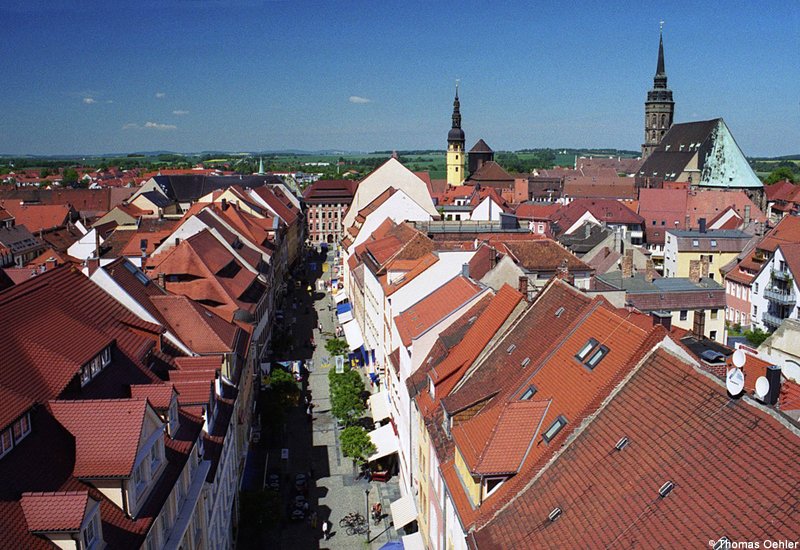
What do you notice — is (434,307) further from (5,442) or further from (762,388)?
(5,442)

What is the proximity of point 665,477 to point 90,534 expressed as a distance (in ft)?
39.6

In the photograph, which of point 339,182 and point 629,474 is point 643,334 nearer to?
point 629,474

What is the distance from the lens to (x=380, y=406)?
4525 centimetres

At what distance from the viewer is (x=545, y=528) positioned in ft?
54.6

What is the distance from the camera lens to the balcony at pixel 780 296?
193ft

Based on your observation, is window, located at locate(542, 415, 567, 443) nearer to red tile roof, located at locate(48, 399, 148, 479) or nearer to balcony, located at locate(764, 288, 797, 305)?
red tile roof, located at locate(48, 399, 148, 479)

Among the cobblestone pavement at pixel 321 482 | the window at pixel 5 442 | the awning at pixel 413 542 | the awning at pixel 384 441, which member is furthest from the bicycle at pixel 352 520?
the window at pixel 5 442

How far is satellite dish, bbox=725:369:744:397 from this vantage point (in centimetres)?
1457

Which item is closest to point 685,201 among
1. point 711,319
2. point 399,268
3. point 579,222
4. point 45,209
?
point 579,222

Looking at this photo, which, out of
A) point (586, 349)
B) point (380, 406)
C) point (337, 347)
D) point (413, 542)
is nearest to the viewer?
point (586, 349)

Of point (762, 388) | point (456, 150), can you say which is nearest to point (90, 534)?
point (762, 388)

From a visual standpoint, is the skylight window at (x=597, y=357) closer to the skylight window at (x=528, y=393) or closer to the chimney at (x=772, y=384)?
the skylight window at (x=528, y=393)

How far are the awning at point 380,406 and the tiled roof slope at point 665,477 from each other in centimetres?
2550

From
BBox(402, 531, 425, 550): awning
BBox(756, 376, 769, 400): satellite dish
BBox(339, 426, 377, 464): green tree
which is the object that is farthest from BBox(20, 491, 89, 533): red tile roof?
BBox(339, 426, 377, 464): green tree
